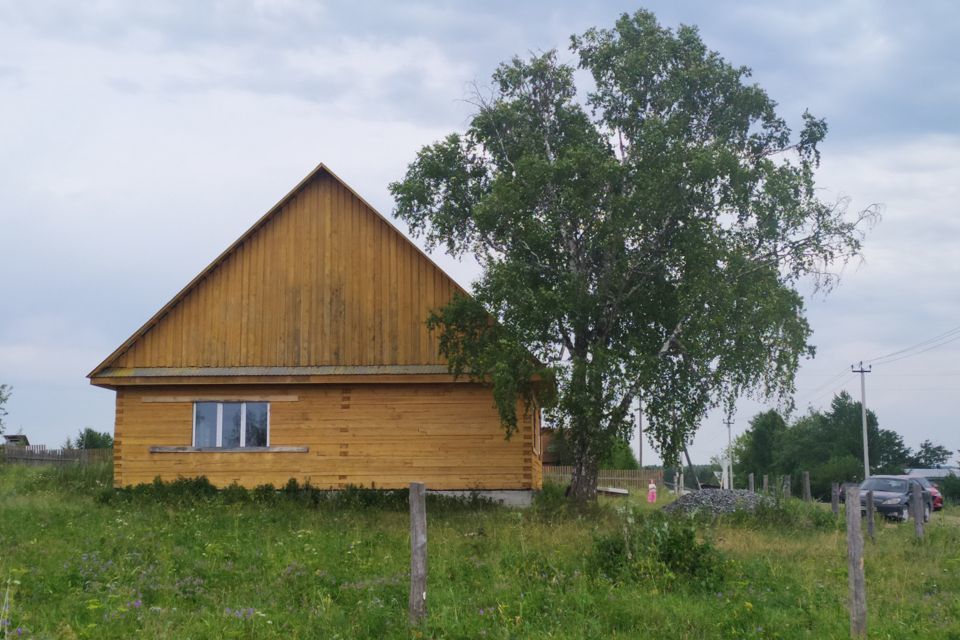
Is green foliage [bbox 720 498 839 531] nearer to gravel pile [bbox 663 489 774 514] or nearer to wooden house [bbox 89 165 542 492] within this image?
gravel pile [bbox 663 489 774 514]

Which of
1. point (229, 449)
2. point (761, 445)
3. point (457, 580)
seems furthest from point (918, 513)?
point (761, 445)

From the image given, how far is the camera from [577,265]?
2552cm

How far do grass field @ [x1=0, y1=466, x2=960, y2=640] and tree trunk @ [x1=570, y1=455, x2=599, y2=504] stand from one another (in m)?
3.90

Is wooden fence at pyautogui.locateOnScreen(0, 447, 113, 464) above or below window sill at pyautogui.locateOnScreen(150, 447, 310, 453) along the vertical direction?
below

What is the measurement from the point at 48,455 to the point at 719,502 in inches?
1054

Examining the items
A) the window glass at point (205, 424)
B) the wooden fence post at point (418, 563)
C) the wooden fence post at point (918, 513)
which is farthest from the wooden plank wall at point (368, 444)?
the wooden fence post at point (418, 563)

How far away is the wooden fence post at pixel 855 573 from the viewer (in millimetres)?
11789

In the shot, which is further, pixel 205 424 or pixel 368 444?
pixel 205 424

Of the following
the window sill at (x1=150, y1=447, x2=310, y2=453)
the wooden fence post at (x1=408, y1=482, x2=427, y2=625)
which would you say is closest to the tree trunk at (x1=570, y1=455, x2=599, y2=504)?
the window sill at (x1=150, y1=447, x2=310, y2=453)

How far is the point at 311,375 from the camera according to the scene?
26125mm

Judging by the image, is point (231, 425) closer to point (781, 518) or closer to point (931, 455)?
point (781, 518)

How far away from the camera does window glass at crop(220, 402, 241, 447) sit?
26703 millimetres

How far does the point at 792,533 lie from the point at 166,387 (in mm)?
16033

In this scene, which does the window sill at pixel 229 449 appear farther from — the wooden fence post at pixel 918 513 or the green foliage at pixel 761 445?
the green foliage at pixel 761 445
